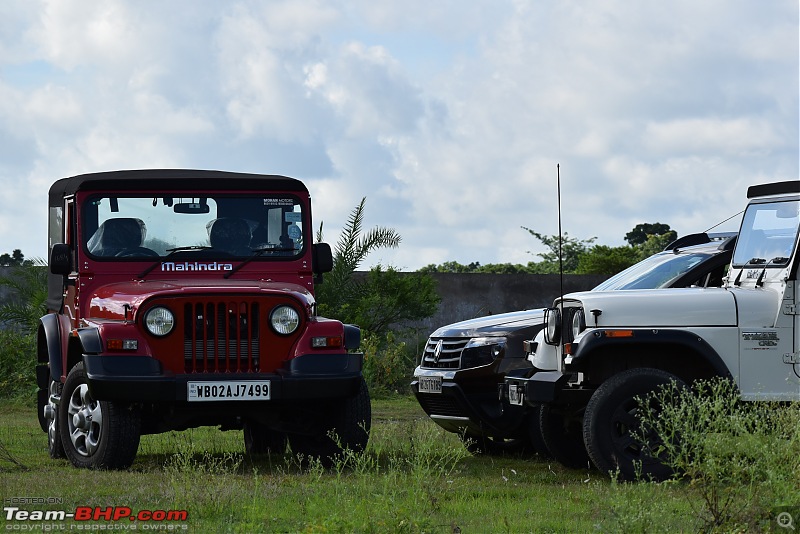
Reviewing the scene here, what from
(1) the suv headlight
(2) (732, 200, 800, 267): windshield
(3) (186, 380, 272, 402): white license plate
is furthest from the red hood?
(2) (732, 200, 800, 267): windshield

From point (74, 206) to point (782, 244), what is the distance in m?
6.12

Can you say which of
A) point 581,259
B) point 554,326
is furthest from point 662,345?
point 581,259

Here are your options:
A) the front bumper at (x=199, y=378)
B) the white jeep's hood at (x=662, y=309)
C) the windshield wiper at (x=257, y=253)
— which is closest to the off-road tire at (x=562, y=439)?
the white jeep's hood at (x=662, y=309)

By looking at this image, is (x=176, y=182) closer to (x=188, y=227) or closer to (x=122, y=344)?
(x=188, y=227)

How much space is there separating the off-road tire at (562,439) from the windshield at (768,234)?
1989mm

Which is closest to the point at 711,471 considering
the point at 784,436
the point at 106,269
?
the point at 784,436

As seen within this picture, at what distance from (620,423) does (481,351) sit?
6.89 ft

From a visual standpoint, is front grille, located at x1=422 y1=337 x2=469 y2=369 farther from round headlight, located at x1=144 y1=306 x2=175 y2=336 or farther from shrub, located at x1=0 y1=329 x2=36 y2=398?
shrub, located at x1=0 y1=329 x2=36 y2=398

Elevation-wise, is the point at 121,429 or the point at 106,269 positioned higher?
the point at 106,269

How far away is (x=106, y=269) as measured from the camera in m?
11.1

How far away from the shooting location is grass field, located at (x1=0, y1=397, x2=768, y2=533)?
718cm

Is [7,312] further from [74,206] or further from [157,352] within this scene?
[157,352]

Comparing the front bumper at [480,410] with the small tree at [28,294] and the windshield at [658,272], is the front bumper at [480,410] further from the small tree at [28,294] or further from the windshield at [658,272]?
the small tree at [28,294]

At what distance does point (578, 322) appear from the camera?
387 inches
